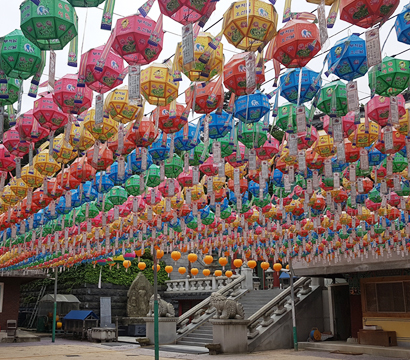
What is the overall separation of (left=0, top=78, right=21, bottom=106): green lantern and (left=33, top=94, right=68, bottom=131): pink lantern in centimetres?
63

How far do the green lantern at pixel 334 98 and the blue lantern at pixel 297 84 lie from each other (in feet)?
1.44

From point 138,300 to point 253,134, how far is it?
83.7 feet

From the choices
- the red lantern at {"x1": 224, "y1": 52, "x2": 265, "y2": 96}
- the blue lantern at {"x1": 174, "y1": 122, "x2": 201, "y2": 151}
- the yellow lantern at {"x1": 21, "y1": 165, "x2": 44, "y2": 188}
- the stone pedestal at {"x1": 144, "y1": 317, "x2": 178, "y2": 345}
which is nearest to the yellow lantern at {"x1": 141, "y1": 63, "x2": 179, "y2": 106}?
the red lantern at {"x1": 224, "y1": 52, "x2": 265, "y2": 96}

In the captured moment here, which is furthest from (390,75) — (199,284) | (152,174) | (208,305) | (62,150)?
(199,284)

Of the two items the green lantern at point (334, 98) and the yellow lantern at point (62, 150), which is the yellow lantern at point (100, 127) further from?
the green lantern at point (334, 98)

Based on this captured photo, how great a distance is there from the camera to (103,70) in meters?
5.87

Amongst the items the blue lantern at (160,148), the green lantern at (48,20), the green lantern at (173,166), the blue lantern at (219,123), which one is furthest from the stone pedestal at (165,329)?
the green lantern at (48,20)

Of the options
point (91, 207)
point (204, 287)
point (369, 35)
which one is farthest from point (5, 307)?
point (369, 35)

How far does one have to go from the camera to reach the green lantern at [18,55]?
5480 mm

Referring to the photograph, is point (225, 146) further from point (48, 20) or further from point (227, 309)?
point (227, 309)

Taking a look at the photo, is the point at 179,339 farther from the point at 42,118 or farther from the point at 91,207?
the point at 42,118

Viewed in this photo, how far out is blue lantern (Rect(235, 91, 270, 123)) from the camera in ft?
23.3

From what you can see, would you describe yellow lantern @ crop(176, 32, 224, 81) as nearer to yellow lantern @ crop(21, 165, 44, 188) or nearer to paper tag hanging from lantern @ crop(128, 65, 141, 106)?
paper tag hanging from lantern @ crop(128, 65, 141, 106)

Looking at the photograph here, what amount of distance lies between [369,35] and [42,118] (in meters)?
4.78
